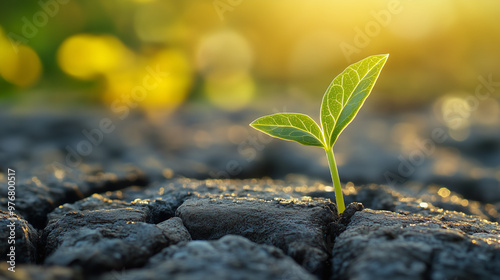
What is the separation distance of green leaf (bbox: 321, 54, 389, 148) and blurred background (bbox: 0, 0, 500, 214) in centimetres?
198

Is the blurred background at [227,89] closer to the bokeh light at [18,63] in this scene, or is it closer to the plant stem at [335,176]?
Result: the bokeh light at [18,63]

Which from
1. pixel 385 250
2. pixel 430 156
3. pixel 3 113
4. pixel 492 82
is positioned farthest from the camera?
pixel 492 82

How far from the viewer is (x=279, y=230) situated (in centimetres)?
140

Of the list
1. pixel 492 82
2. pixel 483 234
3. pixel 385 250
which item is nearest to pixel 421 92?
pixel 492 82

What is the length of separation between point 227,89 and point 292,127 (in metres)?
6.09

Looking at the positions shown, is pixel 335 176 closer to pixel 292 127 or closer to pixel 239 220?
pixel 292 127

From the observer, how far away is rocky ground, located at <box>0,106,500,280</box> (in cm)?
111

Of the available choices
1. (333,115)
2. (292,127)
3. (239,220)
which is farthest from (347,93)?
(239,220)

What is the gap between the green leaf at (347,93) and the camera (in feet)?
4.75

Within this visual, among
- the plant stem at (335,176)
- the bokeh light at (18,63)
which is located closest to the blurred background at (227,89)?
the bokeh light at (18,63)

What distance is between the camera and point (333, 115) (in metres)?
1.54

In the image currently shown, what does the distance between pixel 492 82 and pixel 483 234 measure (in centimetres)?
705

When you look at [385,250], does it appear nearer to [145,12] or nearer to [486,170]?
[486,170]

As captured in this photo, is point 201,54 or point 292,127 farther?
point 201,54
